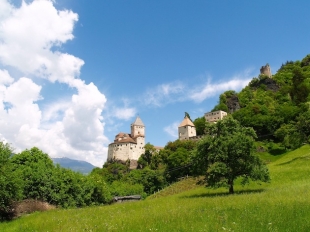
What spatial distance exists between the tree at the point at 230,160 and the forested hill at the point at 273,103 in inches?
1600

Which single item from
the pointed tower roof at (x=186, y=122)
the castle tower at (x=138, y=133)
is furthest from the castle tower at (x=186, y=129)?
the castle tower at (x=138, y=133)

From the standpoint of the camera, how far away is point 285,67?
19738 cm

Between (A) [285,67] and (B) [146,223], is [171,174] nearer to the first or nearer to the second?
(B) [146,223]

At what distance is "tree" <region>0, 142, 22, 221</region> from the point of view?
2601cm

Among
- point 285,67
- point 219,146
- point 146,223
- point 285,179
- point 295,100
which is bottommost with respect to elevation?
point 146,223

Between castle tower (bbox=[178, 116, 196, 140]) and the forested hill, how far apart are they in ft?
70.5

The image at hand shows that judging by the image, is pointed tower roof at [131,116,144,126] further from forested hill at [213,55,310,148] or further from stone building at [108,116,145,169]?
forested hill at [213,55,310,148]

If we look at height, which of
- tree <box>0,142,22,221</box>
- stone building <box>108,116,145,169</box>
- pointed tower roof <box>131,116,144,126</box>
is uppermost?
pointed tower roof <box>131,116,144,126</box>

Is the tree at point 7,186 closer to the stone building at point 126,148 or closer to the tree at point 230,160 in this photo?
the tree at point 230,160

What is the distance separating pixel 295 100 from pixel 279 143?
1385 inches

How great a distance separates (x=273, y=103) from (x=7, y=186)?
14437 centimetres

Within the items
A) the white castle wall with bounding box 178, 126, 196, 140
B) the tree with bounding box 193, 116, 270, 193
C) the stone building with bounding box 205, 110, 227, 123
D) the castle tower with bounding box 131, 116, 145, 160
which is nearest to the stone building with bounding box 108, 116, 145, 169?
the castle tower with bounding box 131, 116, 145, 160

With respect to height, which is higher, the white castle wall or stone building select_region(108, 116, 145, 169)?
the white castle wall

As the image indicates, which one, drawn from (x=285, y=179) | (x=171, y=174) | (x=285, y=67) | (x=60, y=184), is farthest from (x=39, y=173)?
(x=285, y=67)
